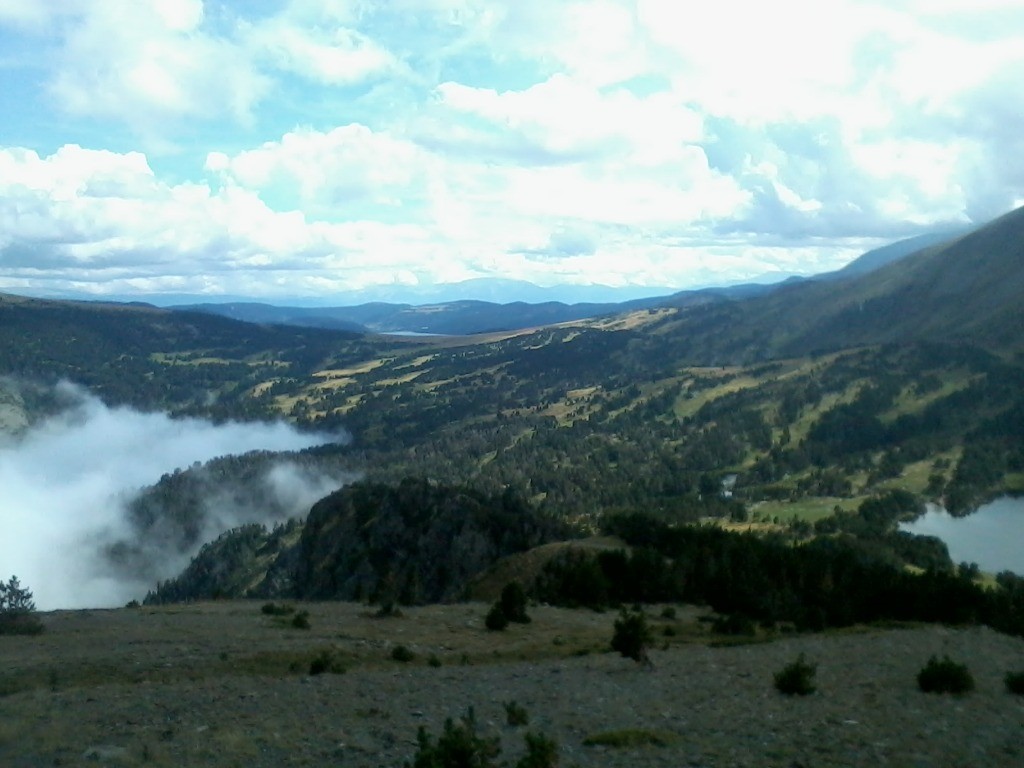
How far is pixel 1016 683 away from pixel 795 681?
605 cm

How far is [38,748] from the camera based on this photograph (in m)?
16.4

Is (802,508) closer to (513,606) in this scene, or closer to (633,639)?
(513,606)

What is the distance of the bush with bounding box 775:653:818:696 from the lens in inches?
883

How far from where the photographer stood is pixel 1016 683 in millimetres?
22562

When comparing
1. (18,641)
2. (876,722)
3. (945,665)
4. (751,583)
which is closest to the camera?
(876,722)

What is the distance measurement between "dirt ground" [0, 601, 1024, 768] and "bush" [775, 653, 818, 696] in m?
0.36

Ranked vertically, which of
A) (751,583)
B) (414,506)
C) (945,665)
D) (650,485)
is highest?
(945,665)

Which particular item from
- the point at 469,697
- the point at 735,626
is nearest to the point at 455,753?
the point at 469,697

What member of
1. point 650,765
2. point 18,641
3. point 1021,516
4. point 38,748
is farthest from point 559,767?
point 1021,516

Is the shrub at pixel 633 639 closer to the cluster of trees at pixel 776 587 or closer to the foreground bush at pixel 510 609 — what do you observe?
the foreground bush at pixel 510 609

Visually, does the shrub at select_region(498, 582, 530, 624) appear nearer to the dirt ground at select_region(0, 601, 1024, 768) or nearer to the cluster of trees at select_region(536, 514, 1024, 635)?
the dirt ground at select_region(0, 601, 1024, 768)

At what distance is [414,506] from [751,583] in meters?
58.3

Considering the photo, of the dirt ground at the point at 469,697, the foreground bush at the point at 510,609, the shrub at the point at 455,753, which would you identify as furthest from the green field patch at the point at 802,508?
the shrub at the point at 455,753

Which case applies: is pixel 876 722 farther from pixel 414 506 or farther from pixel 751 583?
pixel 414 506
